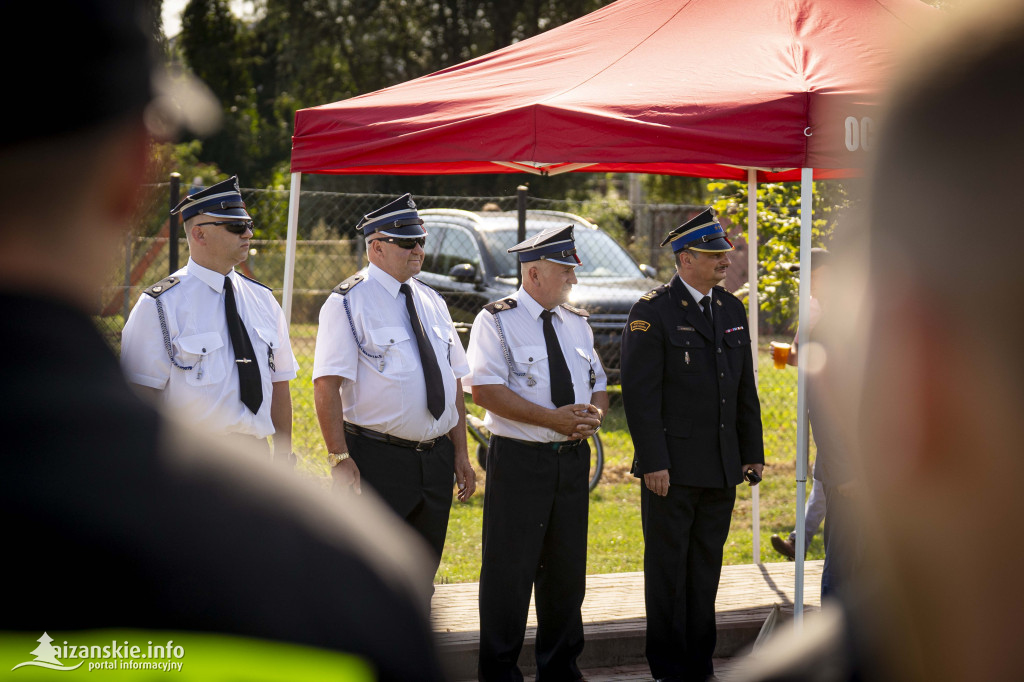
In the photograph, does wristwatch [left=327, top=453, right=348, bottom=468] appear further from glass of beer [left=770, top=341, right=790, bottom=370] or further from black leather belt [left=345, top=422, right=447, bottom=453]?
glass of beer [left=770, top=341, right=790, bottom=370]

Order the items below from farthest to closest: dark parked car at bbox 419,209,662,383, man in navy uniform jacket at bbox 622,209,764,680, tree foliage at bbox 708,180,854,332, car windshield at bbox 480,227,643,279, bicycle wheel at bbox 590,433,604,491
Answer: car windshield at bbox 480,227,643,279
dark parked car at bbox 419,209,662,383
bicycle wheel at bbox 590,433,604,491
tree foliage at bbox 708,180,854,332
man in navy uniform jacket at bbox 622,209,764,680

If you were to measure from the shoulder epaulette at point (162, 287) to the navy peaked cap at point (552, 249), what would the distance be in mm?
1586

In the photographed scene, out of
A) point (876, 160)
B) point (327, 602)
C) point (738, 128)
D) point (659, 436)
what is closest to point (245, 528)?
point (327, 602)

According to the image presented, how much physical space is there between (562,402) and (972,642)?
168 inches

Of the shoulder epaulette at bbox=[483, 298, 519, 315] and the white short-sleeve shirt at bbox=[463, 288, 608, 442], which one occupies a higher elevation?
the shoulder epaulette at bbox=[483, 298, 519, 315]

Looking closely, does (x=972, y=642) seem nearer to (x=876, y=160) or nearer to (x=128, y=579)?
(x=876, y=160)

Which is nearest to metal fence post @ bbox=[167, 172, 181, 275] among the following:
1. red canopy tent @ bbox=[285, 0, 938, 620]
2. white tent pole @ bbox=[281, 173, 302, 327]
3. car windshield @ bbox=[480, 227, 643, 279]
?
white tent pole @ bbox=[281, 173, 302, 327]

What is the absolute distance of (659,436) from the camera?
4863 mm

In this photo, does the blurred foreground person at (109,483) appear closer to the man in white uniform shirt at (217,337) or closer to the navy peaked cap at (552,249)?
the man in white uniform shirt at (217,337)

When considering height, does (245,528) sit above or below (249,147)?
below

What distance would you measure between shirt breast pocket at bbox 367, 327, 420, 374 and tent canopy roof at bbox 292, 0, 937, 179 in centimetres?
80

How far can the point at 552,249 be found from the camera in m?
5.01

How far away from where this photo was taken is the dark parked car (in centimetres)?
1006

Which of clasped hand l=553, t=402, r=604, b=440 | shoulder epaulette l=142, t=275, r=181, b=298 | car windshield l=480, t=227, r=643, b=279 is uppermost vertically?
car windshield l=480, t=227, r=643, b=279
